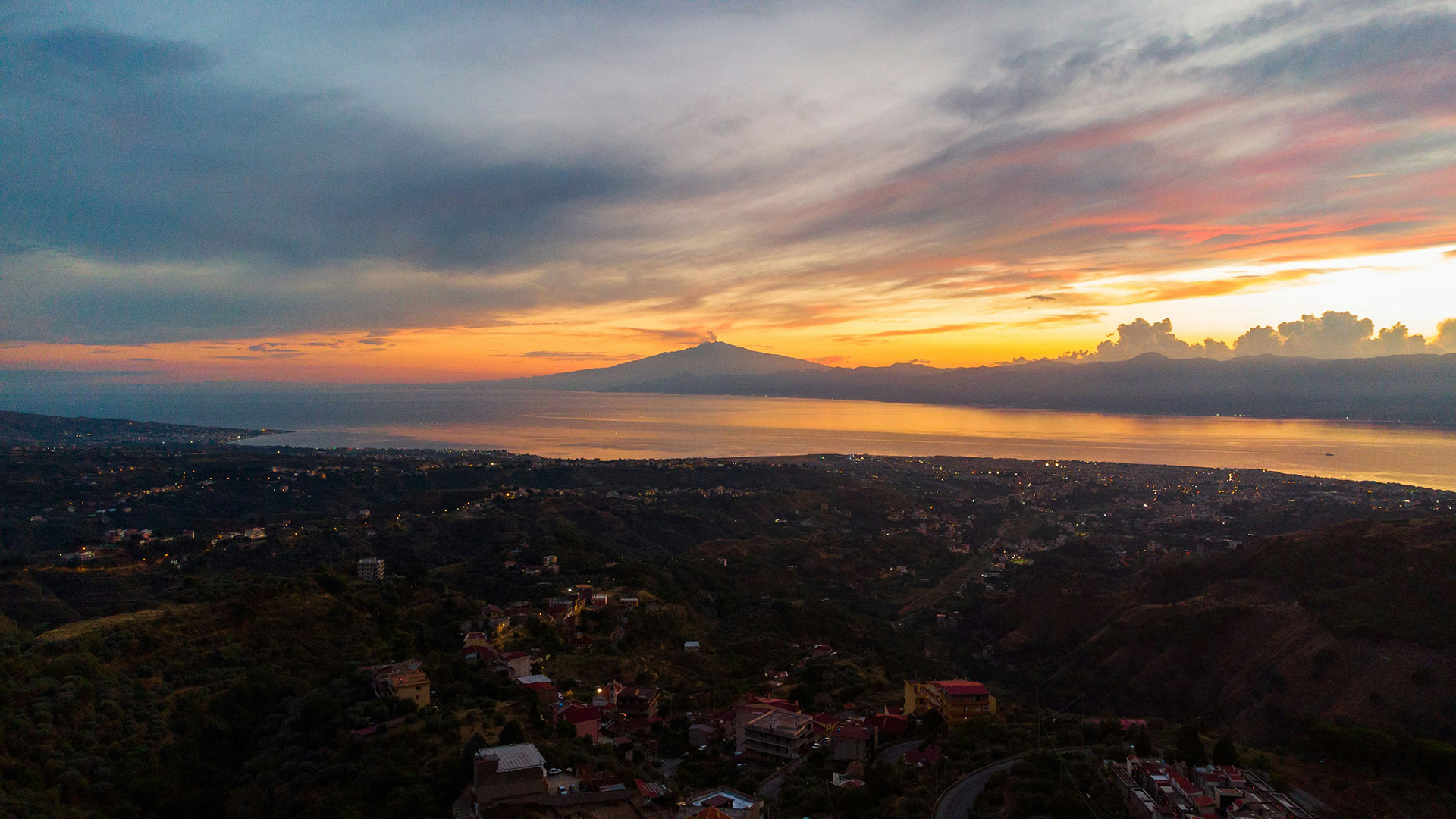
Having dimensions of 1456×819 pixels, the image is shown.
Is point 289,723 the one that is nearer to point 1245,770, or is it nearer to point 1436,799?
point 1245,770

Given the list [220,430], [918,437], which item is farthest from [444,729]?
[220,430]

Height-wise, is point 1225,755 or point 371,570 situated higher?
point 1225,755

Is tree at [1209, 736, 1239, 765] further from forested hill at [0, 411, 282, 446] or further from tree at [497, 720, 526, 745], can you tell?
forested hill at [0, 411, 282, 446]

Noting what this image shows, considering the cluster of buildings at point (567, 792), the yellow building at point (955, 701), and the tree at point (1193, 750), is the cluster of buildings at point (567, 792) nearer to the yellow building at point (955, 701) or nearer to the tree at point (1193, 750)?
the yellow building at point (955, 701)

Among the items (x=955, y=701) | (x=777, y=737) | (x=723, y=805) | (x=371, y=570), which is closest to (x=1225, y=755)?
(x=955, y=701)

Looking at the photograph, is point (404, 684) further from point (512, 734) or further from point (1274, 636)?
point (1274, 636)
